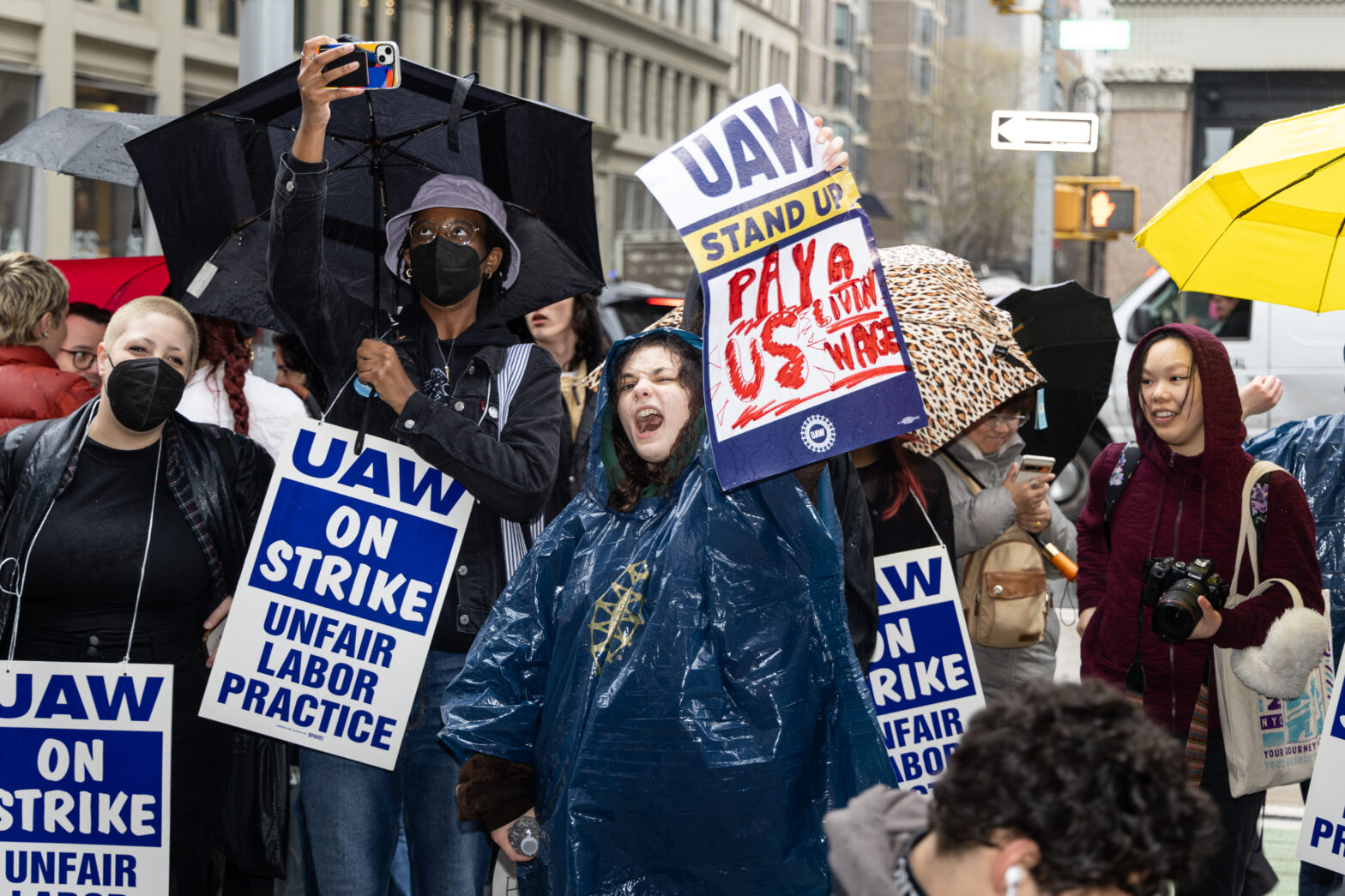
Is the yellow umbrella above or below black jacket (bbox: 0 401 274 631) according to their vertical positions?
above

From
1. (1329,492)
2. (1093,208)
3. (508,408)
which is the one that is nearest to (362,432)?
(508,408)

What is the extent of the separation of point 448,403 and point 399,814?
3.37ft

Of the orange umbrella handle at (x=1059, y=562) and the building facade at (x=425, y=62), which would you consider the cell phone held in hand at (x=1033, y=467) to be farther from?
the building facade at (x=425, y=62)

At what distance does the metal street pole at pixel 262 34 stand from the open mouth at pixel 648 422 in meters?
4.18

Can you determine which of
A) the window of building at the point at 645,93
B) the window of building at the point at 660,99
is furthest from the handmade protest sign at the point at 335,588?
the window of building at the point at 660,99

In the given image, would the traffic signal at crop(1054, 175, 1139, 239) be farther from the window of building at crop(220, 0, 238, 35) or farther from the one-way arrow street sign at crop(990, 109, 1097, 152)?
the window of building at crop(220, 0, 238, 35)

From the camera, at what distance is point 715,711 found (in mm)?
2984

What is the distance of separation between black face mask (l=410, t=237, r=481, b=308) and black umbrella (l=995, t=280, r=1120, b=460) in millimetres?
1979

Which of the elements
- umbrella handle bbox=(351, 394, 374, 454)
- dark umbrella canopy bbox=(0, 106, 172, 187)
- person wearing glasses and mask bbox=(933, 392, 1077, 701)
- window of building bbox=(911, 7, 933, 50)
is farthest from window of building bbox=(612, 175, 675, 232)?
window of building bbox=(911, 7, 933, 50)

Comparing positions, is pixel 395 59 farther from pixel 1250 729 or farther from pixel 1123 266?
pixel 1123 266

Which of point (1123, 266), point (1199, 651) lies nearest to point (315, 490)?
point (1199, 651)

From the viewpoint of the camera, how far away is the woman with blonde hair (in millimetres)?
3754

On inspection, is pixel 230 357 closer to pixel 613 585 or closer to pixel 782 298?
pixel 613 585

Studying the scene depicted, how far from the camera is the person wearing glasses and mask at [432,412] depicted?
3666 mm
